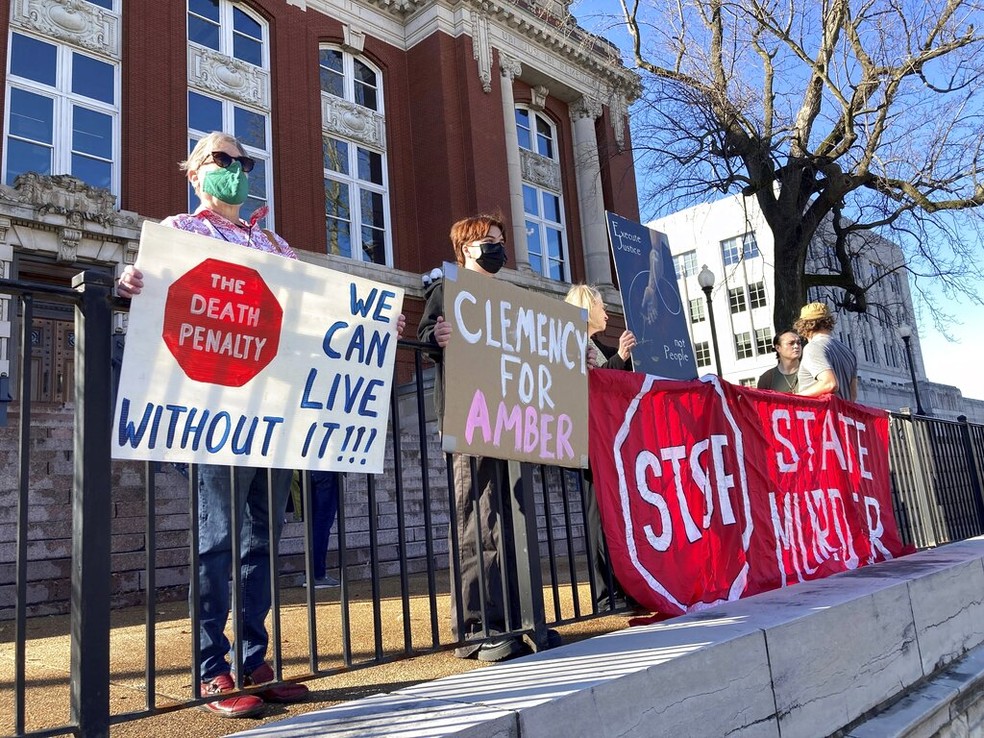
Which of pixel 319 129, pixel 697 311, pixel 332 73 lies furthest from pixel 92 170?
pixel 697 311

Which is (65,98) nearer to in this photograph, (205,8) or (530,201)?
(205,8)

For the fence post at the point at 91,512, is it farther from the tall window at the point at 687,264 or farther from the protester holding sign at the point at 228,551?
the tall window at the point at 687,264

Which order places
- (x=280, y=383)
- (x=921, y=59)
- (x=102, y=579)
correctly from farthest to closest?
(x=921, y=59)
(x=280, y=383)
(x=102, y=579)

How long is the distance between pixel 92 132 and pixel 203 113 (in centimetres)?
290

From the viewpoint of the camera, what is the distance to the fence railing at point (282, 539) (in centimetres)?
227

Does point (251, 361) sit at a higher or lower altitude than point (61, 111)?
lower

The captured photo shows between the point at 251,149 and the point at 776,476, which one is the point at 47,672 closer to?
the point at 776,476

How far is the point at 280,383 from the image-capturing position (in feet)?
9.30

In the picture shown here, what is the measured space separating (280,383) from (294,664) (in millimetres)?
1565

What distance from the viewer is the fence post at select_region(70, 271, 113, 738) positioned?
7.22ft

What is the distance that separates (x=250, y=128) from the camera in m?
19.7

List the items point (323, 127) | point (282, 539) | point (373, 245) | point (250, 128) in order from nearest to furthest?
1. point (282, 539)
2. point (250, 128)
3. point (323, 127)
4. point (373, 245)

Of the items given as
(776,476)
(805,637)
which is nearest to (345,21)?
(776,476)

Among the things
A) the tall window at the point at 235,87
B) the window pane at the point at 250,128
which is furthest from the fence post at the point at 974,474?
the window pane at the point at 250,128
